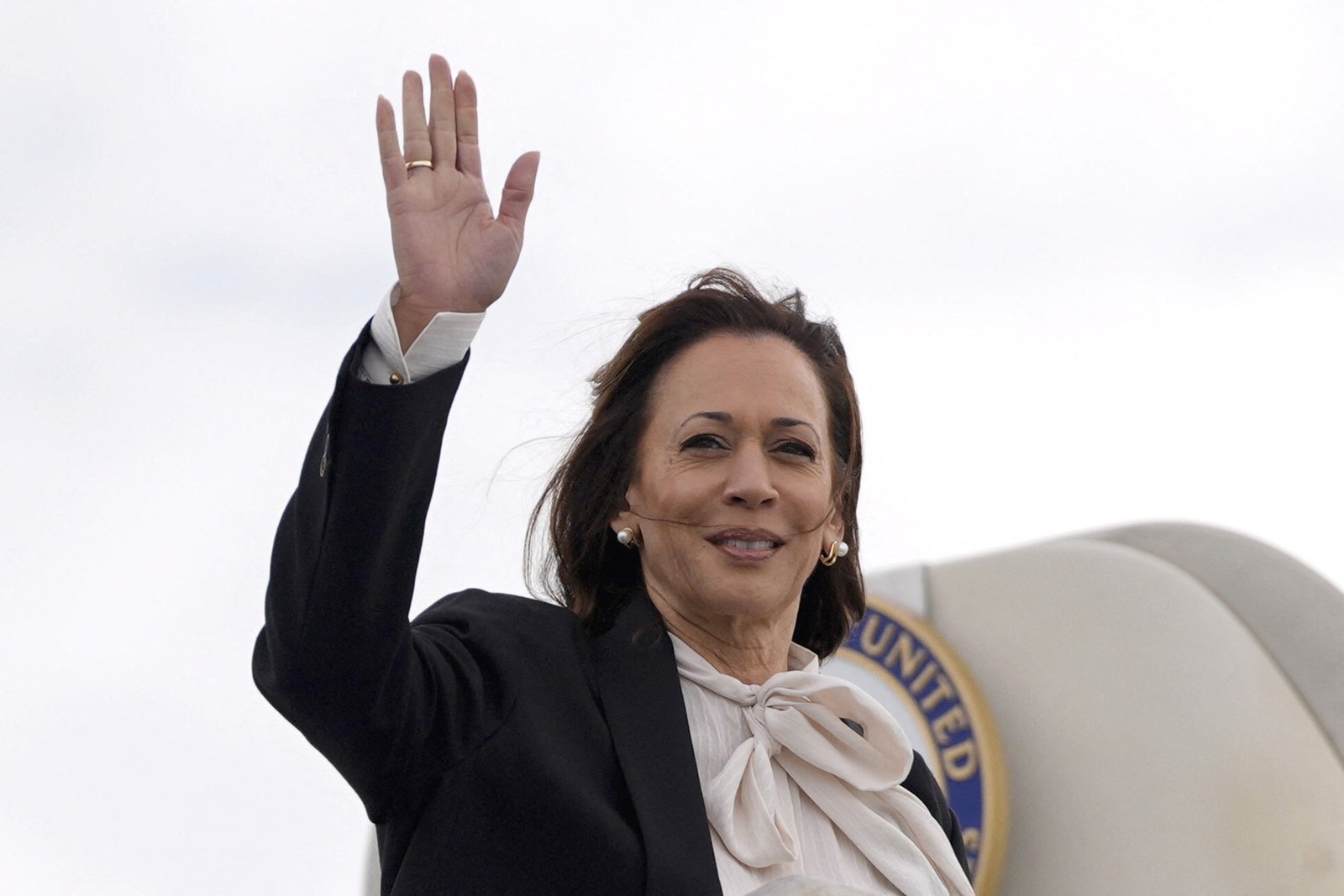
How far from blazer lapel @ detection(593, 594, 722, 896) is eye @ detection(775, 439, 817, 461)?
1.11ft

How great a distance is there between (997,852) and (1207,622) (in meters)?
Result: 1.16

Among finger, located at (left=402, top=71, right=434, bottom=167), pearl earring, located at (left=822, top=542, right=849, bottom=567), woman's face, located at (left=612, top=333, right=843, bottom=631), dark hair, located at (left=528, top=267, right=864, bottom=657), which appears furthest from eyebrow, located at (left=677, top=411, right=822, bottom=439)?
finger, located at (left=402, top=71, right=434, bottom=167)

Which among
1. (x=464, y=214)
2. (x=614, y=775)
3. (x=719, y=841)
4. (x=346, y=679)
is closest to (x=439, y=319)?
(x=464, y=214)

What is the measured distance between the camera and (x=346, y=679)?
1972mm

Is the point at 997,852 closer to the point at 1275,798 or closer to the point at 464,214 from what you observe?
the point at 1275,798

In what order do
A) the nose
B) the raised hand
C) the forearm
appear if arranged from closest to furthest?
the forearm < the raised hand < the nose

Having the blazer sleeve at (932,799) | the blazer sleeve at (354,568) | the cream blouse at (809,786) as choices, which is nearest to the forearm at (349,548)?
the blazer sleeve at (354,568)

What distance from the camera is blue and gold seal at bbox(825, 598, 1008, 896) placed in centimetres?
634

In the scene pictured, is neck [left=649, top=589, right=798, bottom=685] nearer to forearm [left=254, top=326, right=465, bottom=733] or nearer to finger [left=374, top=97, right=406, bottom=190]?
forearm [left=254, top=326, right=465, bottom=733]

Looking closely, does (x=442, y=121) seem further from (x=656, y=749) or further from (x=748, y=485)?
(x=656, y=749)

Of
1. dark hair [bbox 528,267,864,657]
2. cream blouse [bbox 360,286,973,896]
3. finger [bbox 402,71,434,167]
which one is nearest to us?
finger [bbox 402,71,434,167]

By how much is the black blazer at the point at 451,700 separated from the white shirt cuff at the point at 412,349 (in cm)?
2

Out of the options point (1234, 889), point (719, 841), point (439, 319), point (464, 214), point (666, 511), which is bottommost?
point (1234, 889)

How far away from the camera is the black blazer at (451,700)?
6.44 ft
